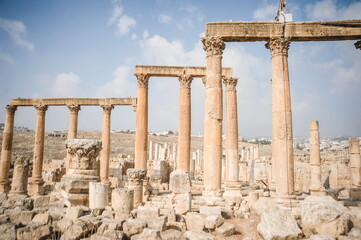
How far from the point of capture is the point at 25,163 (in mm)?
19031

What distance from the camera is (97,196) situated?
35.6 ft

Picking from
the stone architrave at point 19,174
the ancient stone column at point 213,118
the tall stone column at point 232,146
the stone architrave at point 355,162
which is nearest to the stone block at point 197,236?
the ancient stone column at point 213,118

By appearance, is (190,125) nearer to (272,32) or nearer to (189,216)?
(272,32)

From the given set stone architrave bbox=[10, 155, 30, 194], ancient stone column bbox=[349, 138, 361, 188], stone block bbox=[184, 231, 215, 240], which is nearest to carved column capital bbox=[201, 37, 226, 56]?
stone block bbox=[184, 231, 215, 240]

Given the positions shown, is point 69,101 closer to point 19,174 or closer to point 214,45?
point 19,174

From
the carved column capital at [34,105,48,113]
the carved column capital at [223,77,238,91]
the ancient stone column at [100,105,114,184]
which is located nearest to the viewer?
the carved column capital at [223,77,238,91]

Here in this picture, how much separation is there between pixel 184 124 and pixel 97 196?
29.2 feet

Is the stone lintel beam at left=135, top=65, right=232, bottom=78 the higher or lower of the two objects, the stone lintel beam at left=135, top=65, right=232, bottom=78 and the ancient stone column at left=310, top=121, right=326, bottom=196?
the higher

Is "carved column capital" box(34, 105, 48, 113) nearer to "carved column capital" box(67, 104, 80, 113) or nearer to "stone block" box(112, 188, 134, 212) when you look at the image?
"carved column capital" box(67, 104, 80, 113)

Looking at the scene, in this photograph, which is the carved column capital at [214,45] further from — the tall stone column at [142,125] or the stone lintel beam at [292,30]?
the tall stone column at [142,125]

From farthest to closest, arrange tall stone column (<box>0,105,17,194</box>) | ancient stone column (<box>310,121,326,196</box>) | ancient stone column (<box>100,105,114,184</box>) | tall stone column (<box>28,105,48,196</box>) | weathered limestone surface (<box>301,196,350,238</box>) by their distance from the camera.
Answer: tall stone column (<box>0,105,17,194</box>), ancient stone column (<box>100,105,114,184</box>), tall stone column (<box>28,105,48,196</box>), ancient stone column (<box>310,121,326,196</box>), weathered limestone surface (<box>301,196,350,238</box>)

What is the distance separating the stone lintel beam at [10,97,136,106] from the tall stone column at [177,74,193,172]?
686cm

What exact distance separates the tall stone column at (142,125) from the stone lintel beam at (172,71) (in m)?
0.40

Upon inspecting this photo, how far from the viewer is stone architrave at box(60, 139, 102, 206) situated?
1135cm
